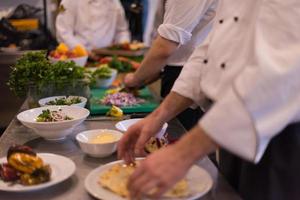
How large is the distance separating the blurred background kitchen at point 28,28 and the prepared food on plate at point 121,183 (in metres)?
1.92

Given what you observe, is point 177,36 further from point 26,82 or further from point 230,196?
point 230,196

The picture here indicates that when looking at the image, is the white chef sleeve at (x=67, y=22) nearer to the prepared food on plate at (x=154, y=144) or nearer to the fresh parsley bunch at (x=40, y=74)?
the fresh parsley bunch at (x=40, y=74)

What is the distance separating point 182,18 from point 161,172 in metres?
0.90

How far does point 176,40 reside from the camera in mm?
1616

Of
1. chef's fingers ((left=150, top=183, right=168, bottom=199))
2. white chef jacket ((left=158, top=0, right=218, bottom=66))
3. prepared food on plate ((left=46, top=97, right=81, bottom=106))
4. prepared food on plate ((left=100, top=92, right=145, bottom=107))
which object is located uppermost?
white chef jacket ((left=158, top=0, right=218, bottom=66))

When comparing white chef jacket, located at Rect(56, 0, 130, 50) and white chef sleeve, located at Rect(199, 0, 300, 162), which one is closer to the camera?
white chef sleeve, located at Rect(199, 0, 300, 162)

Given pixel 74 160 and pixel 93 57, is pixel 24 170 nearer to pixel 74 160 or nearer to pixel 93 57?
pixel 74 160

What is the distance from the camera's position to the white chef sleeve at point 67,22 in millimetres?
3545

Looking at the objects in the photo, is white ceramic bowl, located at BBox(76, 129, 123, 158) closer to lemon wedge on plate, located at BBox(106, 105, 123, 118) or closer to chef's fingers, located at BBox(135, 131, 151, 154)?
chef's fingers, located at BBox(135, 131, 151, 154)

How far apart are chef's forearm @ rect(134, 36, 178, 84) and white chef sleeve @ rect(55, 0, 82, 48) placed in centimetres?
182

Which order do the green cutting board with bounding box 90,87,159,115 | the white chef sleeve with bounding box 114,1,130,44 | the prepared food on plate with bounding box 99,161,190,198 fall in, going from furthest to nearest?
the white chef sleeve with bounding box 114,1,130,44 → the green cutting board with bounding box 90,87,159,115 → the prepared food on plate with bounding box 99,161,190,198

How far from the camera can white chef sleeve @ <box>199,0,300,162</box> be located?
78cm

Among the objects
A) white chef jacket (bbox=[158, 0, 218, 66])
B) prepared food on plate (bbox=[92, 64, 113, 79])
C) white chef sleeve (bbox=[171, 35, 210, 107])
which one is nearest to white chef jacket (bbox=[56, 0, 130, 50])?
prepared food on plate (bbox=[92, 64, 113, 79])

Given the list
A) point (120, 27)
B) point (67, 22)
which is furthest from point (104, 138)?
point (120, 27)
